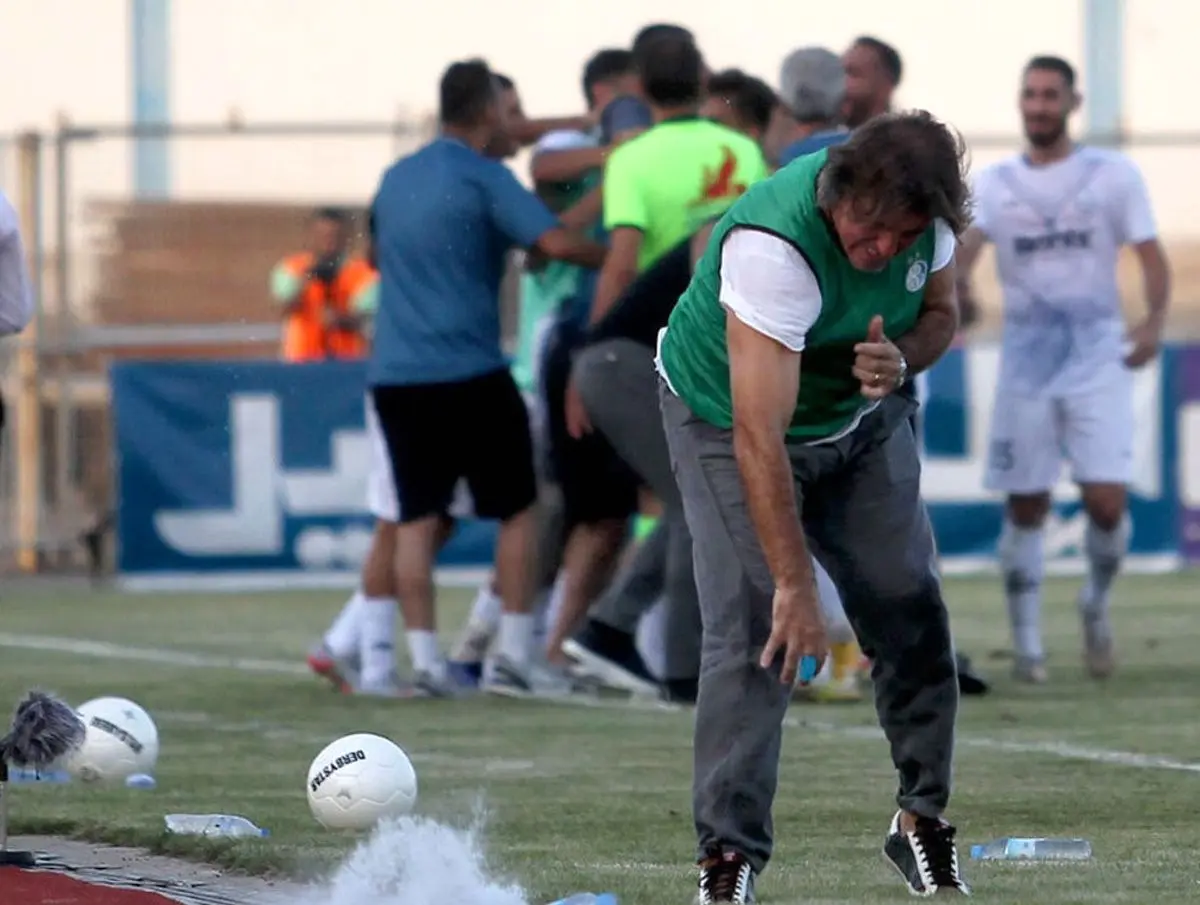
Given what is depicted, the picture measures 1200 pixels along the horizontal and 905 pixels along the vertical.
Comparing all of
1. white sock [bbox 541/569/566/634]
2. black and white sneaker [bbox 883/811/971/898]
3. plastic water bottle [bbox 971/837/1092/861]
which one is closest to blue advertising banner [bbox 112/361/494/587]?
white sock [bbox 541/569/566/634]

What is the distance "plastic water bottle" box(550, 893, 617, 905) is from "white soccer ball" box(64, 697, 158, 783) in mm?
2515

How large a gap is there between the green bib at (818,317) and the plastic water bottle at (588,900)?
0.95 meters

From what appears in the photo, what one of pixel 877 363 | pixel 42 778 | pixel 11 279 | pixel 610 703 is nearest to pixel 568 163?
pixel 610 703

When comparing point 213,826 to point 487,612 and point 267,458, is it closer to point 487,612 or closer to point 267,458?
point 487,612

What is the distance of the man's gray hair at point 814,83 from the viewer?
33.2ft

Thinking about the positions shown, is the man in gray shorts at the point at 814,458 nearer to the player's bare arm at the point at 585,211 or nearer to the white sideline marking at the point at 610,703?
the white sideline marking at the point at 610,703

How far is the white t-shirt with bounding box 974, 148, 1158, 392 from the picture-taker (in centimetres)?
1102

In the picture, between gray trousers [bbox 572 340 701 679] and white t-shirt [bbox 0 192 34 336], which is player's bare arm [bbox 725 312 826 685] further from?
gray trousers [bbox 572 340 701 679]

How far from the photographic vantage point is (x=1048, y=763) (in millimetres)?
8141

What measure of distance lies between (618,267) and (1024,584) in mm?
2190

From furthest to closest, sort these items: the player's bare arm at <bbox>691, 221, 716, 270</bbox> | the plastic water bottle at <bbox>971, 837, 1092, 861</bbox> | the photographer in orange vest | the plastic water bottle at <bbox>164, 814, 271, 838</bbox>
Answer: the photographer in orange vest → the player's bare arm at <bbox>691, 221, 716, 270</bbox> → the plastic water bottle at <bbox>164, 814, 271, 838</bbox> → the plastic water bottle at <bbox>971, 837, 1092, 861</bbox>

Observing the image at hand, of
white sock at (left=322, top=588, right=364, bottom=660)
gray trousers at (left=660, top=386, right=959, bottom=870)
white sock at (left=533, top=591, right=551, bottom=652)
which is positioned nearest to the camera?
gray trousers at (left=660, top=386, right=959, bottom=870)

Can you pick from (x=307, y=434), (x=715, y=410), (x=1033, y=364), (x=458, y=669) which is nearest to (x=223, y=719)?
(x=458, y=669)

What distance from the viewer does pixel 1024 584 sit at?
1109 centimetres
